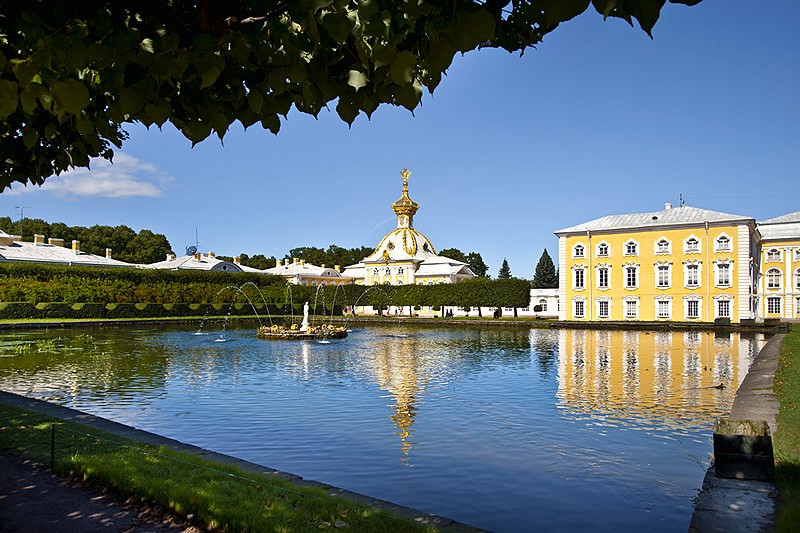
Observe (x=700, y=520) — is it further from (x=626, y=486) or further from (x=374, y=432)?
(x=374, y=432)

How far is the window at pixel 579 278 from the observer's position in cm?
4347

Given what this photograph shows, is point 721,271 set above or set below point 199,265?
below

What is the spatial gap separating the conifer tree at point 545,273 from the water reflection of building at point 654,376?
189 feet

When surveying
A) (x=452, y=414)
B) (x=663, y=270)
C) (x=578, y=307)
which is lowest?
(x=452, y=414)

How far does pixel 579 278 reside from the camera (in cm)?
4366

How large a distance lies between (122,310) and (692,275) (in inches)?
1467

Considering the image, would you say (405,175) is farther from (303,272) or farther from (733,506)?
(733,506)

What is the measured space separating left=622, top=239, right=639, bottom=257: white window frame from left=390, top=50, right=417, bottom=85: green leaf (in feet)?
140

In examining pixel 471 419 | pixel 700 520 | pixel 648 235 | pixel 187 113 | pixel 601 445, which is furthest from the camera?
pixel 648 235

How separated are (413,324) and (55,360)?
1099 inches

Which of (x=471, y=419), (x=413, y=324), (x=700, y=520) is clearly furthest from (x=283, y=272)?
(x=700, y=520)

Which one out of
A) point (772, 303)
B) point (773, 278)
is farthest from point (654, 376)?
point (773, 278)

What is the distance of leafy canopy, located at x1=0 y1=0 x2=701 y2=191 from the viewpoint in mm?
2246

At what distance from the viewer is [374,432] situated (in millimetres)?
10047
